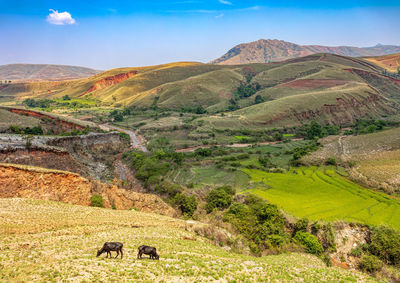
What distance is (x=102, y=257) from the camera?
13547mm

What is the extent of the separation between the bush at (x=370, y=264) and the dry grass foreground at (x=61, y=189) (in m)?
22.0

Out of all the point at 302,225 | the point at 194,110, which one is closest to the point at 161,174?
the point at 302,225

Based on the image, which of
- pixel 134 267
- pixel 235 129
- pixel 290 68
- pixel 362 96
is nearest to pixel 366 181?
pixel 134 267

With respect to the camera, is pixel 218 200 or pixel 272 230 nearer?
pixel 272 230

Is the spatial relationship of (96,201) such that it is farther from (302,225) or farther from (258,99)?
(258,99)

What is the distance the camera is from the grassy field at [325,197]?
3334cm

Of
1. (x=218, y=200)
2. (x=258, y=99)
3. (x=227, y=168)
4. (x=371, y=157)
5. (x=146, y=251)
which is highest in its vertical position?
(x=258, y=99)

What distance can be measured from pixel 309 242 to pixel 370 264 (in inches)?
225

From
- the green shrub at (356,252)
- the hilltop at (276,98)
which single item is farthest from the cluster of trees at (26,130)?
the green shrub at (356,252)

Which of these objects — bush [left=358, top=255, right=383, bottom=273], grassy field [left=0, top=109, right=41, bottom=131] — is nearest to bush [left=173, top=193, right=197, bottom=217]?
bush [left=358, top=255, right=383, bottom=273]

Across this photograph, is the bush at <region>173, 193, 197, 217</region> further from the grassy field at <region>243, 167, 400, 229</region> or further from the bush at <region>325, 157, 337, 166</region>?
the bush at <region>325, 157, 337, 166</region>

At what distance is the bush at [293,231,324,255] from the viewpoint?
2702 cm

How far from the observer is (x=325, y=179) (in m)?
47.9

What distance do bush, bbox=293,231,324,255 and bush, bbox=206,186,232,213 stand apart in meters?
10.6
